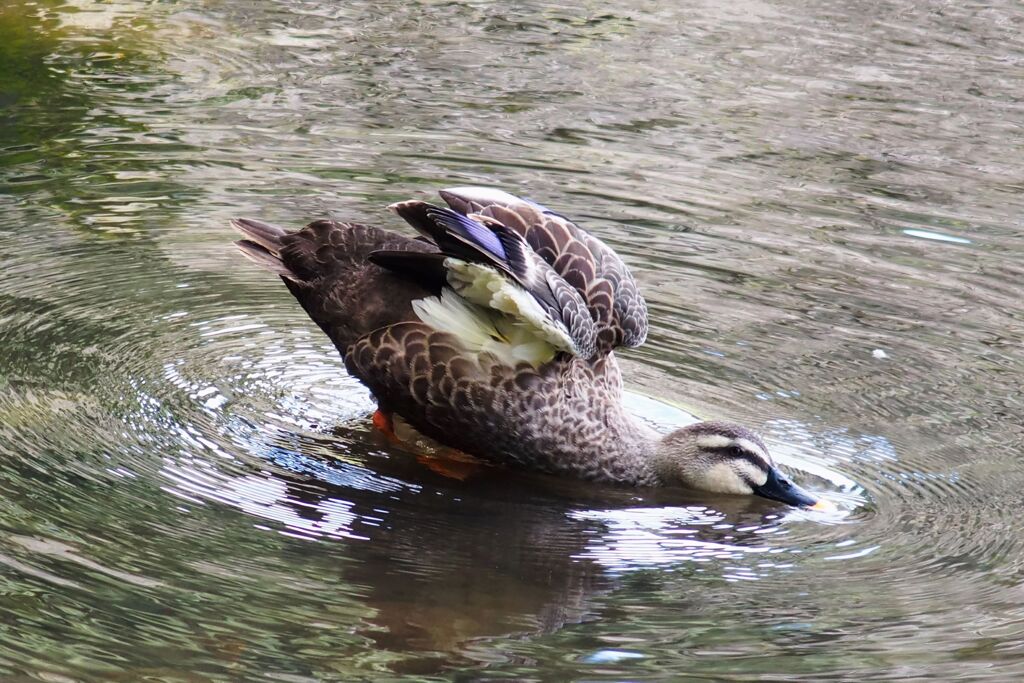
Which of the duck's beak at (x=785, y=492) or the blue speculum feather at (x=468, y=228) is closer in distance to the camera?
the blue speculum feather at (x=468, y=228)

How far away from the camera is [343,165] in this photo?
10148 millimetres

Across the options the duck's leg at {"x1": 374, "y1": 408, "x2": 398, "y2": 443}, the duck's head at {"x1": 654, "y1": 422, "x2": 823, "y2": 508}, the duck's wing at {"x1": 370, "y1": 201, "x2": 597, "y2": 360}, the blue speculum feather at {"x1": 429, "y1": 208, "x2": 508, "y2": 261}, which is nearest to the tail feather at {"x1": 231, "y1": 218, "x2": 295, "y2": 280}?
the duck's wing at {"x1": 370, "y1": 201, "x2": 597, "y2": 360}

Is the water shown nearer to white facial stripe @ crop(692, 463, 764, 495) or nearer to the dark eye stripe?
white facial stripe @ crop(692, 463, 764, 495)

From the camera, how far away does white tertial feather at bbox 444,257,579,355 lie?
241 inches

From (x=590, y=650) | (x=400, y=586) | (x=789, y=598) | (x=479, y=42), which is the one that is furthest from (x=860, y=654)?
(x=479, y=42)

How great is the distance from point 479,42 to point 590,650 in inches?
375

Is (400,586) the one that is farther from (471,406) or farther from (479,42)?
(479,42)

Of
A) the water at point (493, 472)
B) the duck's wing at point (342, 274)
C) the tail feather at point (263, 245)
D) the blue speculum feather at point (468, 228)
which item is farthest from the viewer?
the tail feather at point (263, 245)

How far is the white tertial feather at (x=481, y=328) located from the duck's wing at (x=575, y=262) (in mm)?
376

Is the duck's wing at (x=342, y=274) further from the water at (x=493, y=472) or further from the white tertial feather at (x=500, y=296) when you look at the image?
the water at (x=493, y=472)

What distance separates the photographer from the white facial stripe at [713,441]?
6602mm

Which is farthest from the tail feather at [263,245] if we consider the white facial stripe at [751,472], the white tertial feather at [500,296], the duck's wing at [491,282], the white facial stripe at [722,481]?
the white facial stripe at [751,472]

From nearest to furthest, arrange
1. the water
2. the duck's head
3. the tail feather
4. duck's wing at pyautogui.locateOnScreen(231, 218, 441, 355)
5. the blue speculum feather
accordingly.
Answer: the water
the blue speculum feather
the duck's head
duck's wing at pyautogui.locateOnScreen(231, 218, 441, 355)
the tail feather

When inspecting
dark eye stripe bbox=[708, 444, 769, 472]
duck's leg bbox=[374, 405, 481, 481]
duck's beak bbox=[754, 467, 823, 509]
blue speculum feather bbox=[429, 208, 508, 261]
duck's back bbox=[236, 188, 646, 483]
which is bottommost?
duck's leg bbox=[374, 405, 481, 481]
